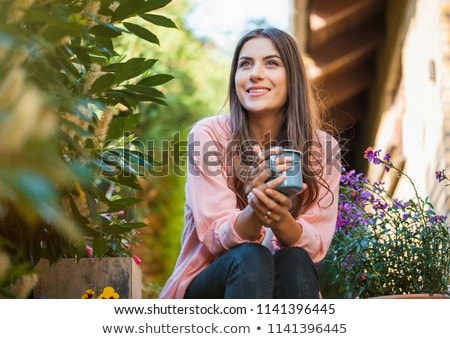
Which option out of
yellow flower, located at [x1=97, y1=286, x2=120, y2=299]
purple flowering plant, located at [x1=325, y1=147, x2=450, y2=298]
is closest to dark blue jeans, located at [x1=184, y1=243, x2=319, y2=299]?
yellow flower, located at [x1=97, y1=286, x2=120, y2=299]

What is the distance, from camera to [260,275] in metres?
2.32

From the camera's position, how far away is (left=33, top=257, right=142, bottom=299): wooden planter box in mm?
2797

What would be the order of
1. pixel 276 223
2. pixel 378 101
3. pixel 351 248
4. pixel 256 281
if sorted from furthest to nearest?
1. pixel 378 101
2. pixel 351 248
3. pixel 276 223
4. pixel 256 281

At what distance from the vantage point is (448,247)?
2988 millimetres

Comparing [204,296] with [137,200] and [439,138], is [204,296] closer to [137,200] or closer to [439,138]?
[137,200]

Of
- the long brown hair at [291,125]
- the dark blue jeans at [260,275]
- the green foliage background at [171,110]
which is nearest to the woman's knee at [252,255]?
the dark blue jeans at [260,275]

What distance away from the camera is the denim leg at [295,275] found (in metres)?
2.39

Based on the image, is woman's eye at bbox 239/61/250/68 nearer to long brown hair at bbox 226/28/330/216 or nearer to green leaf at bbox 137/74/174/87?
long brown hair at bbox 226/28/330/216

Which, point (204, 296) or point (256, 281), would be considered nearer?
point (256, 281)

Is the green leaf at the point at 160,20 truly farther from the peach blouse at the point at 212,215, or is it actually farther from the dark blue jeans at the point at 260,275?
the dark blue jeans at the point at 260,275

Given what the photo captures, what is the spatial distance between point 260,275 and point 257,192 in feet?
0.72

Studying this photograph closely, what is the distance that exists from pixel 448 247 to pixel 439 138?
4.12ft

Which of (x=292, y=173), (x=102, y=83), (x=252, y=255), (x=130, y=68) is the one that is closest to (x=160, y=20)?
(x=130, y=68)
